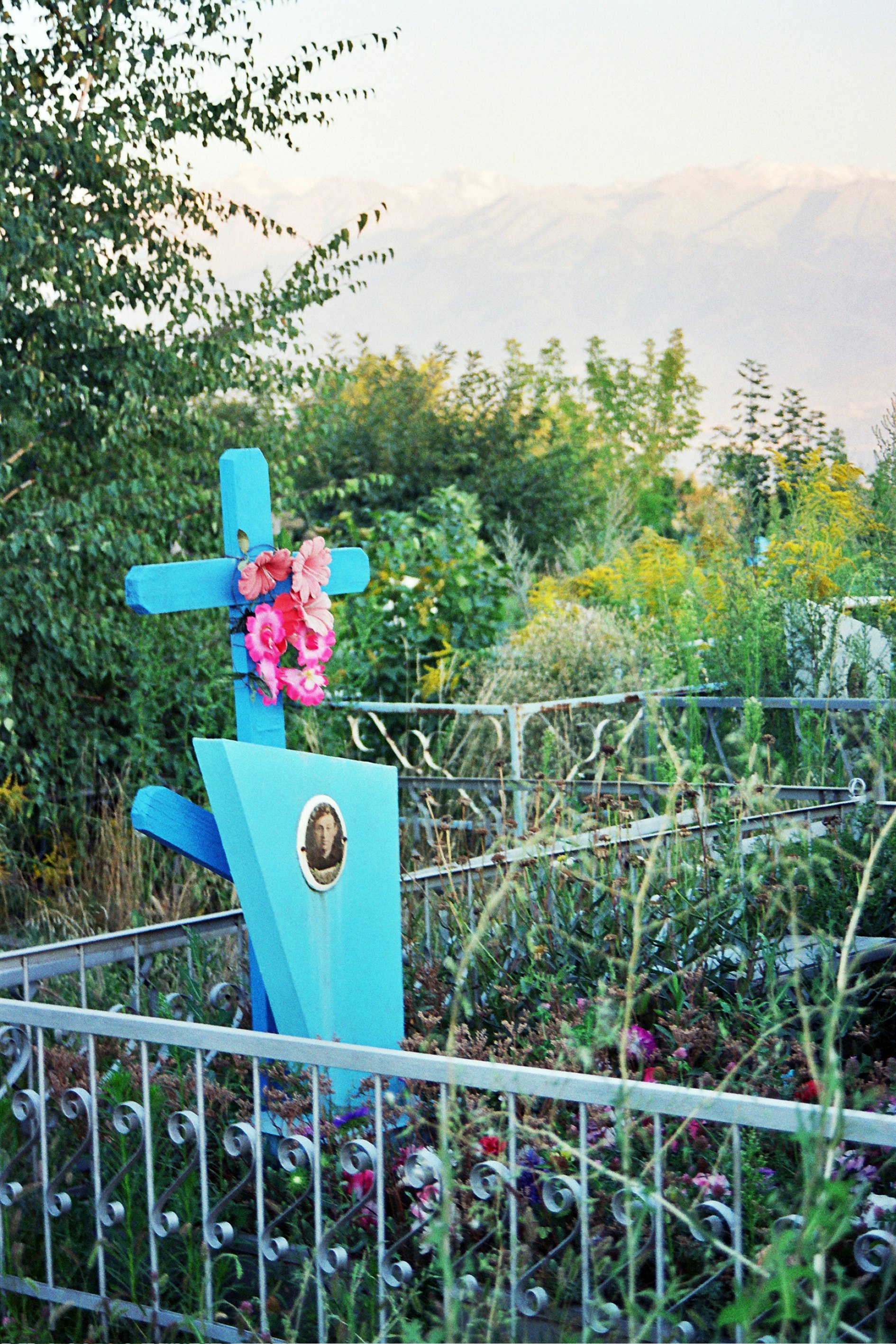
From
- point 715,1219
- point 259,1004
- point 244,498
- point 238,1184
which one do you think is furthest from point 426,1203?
point 244,498

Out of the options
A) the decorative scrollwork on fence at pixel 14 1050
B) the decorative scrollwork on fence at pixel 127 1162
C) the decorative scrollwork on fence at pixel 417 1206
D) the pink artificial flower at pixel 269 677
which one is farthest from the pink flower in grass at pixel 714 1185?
the pink artificial flower at pixel 269 677

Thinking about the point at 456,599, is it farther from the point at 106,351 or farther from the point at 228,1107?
the point at 228,1107

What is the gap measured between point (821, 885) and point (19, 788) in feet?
13.1

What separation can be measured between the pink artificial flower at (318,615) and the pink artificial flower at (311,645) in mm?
10

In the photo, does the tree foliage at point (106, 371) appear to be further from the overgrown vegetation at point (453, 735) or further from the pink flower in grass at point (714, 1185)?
the pink flower in grass at point (714, 1185)

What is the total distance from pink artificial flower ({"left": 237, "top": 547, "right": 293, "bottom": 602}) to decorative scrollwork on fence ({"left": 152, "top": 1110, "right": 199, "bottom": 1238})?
124 cm

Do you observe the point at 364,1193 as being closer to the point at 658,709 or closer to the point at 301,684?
the point at 301,684

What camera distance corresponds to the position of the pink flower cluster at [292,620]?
121 inches

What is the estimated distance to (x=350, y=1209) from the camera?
2203mm

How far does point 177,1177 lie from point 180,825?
30.3 inches

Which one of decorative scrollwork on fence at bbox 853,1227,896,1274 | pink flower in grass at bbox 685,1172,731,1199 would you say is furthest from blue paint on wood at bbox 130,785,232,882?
decorative scrollwork on fence at bbox 853,1227,896,1274

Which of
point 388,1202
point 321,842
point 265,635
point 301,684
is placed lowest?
point 388,1202

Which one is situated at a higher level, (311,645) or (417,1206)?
(311,645)

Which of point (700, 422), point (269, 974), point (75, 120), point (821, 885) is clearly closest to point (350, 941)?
point (269, 974)
